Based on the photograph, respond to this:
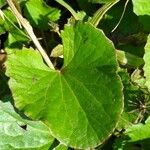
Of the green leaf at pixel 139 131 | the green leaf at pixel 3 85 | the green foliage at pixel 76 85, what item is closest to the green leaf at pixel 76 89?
the green foliage at pixel 76 85

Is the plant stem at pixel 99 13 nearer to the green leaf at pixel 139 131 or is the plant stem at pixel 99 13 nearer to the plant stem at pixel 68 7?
the plant stem at pixel 68 7

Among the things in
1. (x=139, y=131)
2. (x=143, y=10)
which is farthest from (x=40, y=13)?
(x=139, y=131)

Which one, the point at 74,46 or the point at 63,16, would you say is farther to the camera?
the point at 63,16

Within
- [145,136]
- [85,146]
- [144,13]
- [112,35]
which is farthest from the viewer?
[112,35]

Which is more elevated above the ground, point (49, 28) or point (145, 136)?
point (49, 28)

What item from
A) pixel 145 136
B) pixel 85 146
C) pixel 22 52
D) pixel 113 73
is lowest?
pixel 145 136

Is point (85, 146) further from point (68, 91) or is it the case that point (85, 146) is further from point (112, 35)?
point (112, 35)

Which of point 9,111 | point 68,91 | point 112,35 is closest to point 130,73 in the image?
point 112,35
